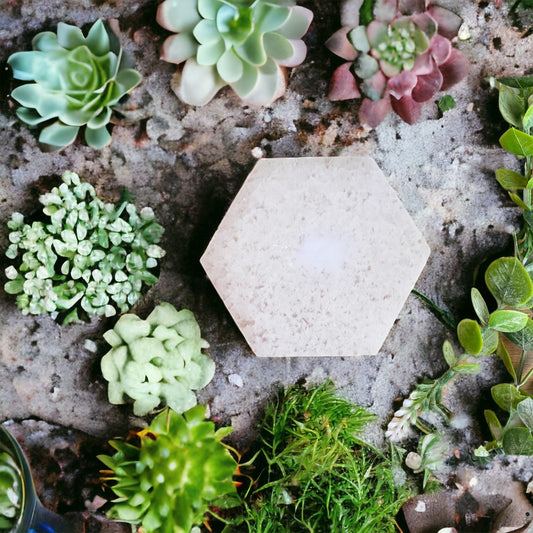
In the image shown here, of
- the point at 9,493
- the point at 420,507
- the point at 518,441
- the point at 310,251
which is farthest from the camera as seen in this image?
the point at 420,507

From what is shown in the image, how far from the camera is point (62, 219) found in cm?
141

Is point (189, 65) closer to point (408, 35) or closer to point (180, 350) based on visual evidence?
point (408, 35)

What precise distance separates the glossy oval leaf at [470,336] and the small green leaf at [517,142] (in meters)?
0.45

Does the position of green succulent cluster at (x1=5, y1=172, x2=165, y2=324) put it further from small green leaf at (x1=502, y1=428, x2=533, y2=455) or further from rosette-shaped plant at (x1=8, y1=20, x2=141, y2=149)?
small green leaf at (x1=502, y1=428, x2=533, y2=455)

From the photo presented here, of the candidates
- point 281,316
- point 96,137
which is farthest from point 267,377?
point 96,137

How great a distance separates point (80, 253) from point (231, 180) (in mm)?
435

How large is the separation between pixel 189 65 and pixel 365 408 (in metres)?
1.03

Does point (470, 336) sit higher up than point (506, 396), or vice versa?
point (470, 336)

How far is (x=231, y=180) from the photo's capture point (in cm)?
154

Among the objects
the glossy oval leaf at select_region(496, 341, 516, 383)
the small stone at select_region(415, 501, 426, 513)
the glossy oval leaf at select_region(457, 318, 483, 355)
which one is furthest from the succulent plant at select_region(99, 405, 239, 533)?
the glossy oval leaf at select_region(496, 341, 516, 383)

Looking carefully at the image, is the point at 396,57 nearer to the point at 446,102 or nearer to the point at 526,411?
the point at 446,102

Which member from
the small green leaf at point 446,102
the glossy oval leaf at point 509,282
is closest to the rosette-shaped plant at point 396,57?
the small green leaf at point 446,102

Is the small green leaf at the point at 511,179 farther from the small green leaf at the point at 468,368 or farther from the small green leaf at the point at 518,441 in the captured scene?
the small green leaf at the point at 518,441

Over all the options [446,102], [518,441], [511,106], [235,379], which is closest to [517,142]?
[511,106]
